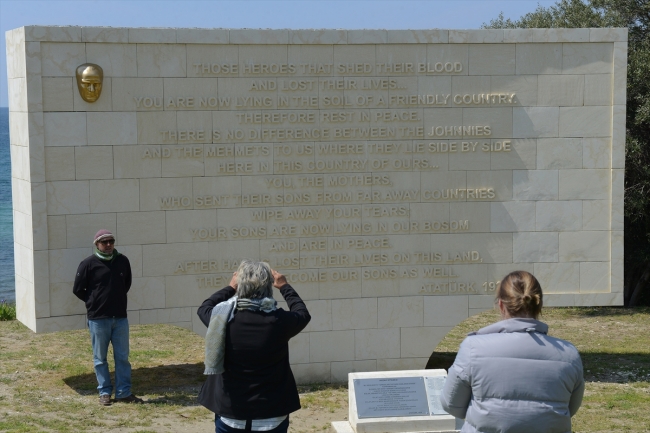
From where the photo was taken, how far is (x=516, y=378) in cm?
406

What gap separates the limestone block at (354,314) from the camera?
987 cm

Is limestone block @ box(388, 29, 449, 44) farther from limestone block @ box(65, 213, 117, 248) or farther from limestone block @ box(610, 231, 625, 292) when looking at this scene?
limestone block @ box(65, 213, 117, 248)

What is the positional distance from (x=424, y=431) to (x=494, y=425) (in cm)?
351

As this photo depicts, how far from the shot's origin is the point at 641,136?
49.3 feet

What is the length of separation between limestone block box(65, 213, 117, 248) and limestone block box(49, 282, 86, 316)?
44 cm

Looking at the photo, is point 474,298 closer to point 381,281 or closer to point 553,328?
point 381,281

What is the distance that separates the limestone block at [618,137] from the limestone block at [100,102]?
18.4 ft

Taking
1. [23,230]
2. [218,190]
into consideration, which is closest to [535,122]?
[218,190]

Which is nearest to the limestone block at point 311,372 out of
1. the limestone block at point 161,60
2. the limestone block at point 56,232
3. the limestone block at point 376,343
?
the limestone block at point 376,343

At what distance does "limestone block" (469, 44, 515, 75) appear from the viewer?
986 centimetres

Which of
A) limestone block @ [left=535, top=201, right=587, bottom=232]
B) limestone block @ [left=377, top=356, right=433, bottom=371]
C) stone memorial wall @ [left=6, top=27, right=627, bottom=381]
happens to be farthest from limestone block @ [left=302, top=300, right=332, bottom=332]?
limestone block @ [left=535, top=201, right=587, bottom=232]

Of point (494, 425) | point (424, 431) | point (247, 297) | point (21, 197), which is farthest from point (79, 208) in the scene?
point (494, 425)

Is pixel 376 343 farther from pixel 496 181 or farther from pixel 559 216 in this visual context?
pixel 559 216

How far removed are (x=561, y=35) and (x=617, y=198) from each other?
1971mm
